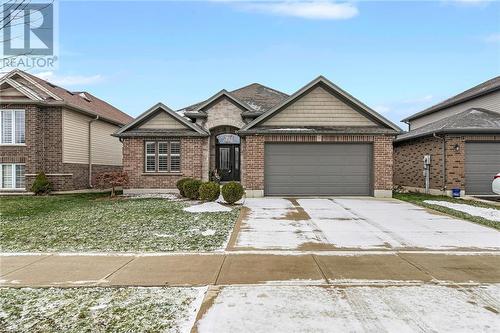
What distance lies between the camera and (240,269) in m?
5.80

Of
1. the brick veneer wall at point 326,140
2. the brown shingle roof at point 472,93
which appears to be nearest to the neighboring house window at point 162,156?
the brick veneer wall at point 326,140

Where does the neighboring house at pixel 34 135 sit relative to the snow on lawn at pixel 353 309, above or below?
above

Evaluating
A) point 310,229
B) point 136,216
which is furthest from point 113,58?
point 310,229

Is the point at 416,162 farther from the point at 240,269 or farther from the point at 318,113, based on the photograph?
the point at 240,269

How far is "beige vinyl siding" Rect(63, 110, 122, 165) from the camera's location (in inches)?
789

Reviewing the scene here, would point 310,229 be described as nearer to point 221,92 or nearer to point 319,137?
point 319,137

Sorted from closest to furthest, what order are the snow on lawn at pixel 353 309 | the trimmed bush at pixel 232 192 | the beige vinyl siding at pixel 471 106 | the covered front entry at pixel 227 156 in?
1. the snow on lawn at pixel 353 309
2. the trimmed bush at pixel 232 192
3. the beige vinyl siding at pixel 471 106
4. the covered front entry at pixel 227 156

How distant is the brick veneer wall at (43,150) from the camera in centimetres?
1908

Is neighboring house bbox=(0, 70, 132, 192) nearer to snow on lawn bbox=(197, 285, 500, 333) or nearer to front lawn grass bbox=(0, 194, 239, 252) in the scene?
front lawn grass bbox=(0, 194, 239, 252)

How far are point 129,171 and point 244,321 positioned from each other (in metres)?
16.3

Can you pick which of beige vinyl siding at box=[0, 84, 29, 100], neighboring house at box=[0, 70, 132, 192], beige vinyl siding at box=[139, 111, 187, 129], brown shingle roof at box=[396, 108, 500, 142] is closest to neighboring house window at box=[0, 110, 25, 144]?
neighboring house at box=[0, 70, 132, 192]

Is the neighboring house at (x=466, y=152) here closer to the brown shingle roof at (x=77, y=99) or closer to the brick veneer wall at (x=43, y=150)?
the brown shingle roof at (x=77, y=99)

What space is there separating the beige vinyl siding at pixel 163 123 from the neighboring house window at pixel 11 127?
6.68m

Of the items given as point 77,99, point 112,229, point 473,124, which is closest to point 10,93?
point 77,99
